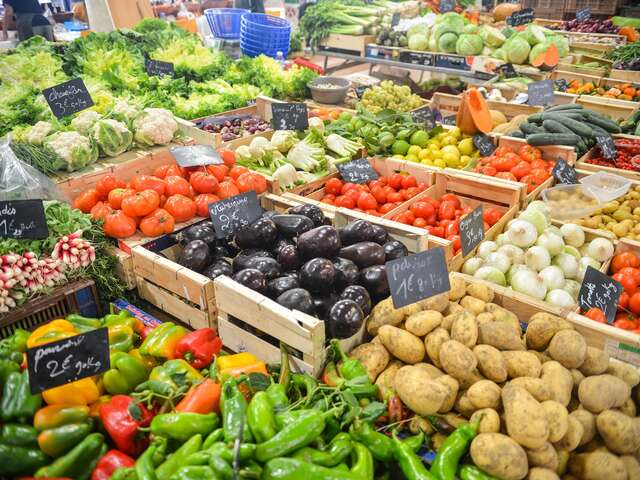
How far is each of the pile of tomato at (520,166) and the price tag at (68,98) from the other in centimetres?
297

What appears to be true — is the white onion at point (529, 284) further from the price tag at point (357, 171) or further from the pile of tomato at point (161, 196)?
the pile of tomato at point (161, 196)

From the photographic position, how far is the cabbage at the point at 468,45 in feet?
21.3

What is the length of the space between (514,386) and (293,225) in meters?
1.36

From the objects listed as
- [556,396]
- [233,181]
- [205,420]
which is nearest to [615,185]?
[556,396]

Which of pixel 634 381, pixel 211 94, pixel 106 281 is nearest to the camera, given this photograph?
pixel 634 381

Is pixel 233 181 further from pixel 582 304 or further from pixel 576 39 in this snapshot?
pixel 576 39

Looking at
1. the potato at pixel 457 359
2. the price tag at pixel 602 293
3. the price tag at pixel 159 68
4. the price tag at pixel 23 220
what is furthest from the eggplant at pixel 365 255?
the price tag at pixel 159 68

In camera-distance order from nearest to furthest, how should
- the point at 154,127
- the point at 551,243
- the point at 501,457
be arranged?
the point at 501,457, the point at 551,243, the point at 154,127

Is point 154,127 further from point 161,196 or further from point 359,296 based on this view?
point 359,296

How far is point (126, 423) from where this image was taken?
1.75 meters

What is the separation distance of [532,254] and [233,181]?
1.84m

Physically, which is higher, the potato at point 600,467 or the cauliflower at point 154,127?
the cauliflower at point 154,127

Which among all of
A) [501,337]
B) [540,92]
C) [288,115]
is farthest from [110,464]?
[540,92]

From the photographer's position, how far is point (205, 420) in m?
1.73
